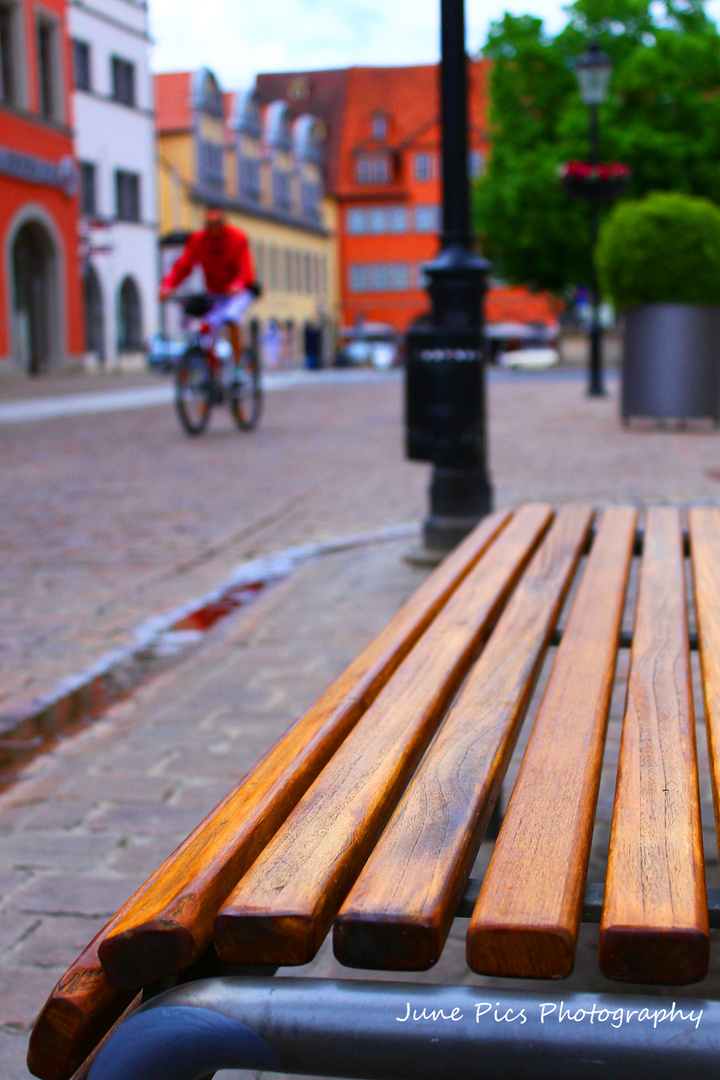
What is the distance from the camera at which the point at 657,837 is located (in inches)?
53.9

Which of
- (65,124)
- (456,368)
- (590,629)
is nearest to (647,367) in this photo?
(456,368)

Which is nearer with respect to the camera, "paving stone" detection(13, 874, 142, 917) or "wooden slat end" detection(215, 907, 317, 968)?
"wooden slat end" detection(215, 907, 317, 968)

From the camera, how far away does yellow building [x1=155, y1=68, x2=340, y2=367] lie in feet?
169

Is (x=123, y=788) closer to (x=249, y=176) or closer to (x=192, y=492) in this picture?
(x=192, y=492)

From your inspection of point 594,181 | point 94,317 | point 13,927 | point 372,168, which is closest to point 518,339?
point 372,168

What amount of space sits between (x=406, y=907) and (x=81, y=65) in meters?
39.8

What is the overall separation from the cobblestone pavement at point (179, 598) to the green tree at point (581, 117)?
89.5 feet

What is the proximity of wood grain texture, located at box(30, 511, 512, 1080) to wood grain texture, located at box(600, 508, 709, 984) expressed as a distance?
351 millimetres

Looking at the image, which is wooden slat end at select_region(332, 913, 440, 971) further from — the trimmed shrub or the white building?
the white building

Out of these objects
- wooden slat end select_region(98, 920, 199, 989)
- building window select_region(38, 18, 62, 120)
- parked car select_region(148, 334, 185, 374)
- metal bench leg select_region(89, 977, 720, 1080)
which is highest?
building window select_region(38, 18, 62, 120)

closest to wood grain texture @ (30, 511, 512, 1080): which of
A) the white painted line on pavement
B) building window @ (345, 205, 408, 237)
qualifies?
the white painted line on pavement

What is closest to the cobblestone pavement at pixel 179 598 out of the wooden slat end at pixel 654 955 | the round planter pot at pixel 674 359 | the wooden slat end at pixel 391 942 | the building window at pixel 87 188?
the round planter pot at pixel 674 359

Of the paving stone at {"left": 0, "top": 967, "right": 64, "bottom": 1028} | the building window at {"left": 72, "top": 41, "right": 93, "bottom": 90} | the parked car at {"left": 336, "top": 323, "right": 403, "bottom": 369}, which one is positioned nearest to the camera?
the paving stone at {"left": 0, "top": 967, "right": 64, "bottom": 1028}

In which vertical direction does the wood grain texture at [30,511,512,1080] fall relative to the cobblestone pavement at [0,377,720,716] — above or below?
above
